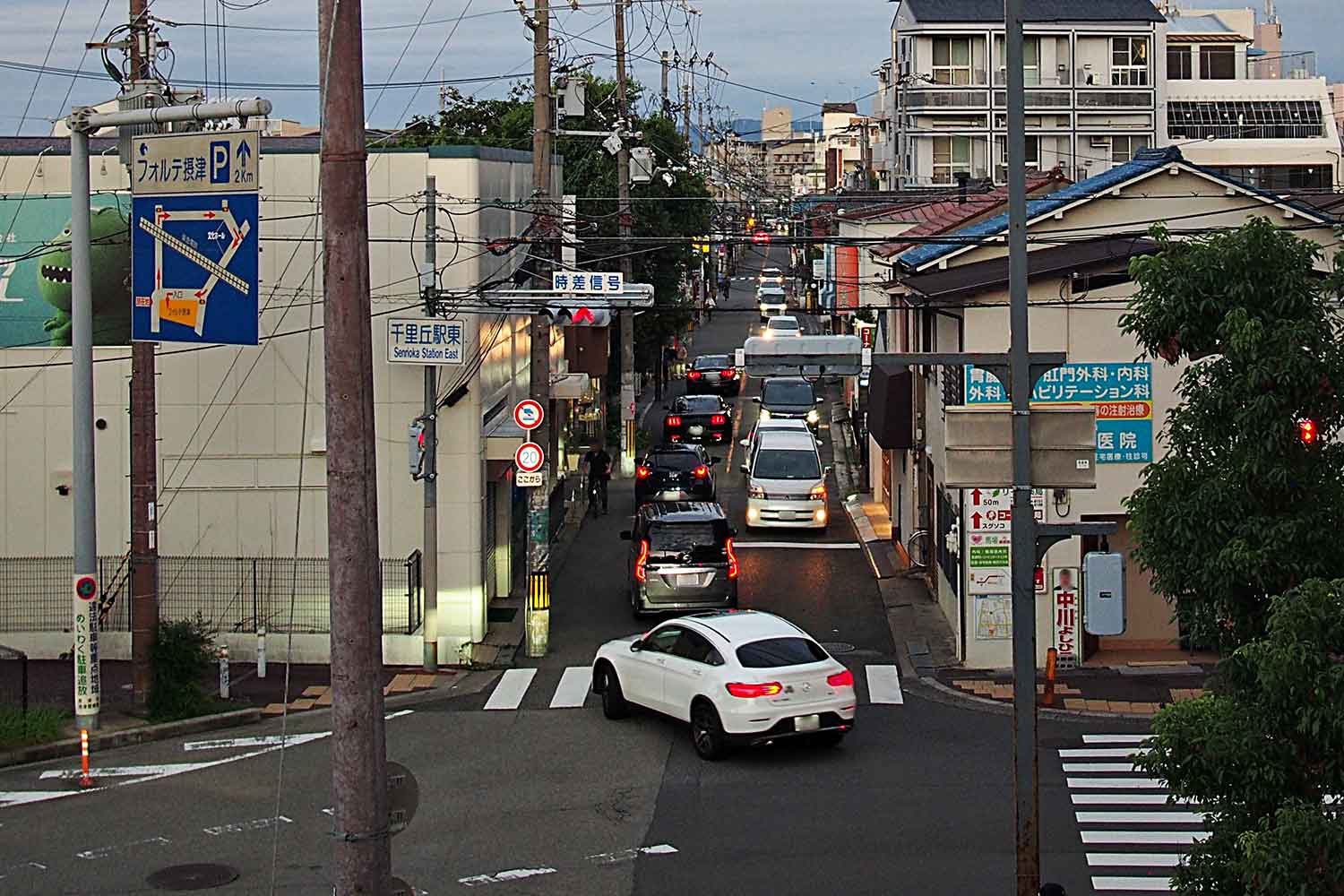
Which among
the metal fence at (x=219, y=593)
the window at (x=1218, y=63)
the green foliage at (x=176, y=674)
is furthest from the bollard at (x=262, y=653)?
the window at (x=1218, y=63)

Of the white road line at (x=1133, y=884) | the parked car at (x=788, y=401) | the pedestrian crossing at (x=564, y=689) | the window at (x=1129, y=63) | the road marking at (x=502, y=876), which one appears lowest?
the white road line at (x=1133, y=884)

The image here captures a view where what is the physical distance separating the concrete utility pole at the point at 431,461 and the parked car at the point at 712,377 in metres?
36.8

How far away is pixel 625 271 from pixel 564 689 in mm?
Answer: 19379

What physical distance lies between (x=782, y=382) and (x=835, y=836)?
37.9m

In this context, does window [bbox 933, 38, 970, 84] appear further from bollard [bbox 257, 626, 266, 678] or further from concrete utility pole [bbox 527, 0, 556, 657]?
bollard [bbox 257, 626, 266, 678]

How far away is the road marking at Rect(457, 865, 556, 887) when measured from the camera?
13.9 meters

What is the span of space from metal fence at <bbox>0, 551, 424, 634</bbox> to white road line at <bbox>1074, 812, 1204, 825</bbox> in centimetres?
1147

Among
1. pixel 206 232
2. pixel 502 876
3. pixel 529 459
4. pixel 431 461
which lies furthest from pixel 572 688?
pixel 206 232

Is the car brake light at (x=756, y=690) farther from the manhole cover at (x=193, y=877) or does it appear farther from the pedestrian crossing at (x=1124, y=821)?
the manhole cover at (x=193, y=877)

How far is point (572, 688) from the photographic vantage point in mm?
22516

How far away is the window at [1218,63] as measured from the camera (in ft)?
264

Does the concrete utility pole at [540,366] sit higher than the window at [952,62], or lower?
lower

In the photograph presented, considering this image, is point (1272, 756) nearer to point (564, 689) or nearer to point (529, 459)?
point (564, 689)

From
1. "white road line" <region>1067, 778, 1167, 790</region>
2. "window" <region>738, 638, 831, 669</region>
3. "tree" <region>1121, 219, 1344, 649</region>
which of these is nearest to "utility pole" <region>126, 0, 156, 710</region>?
"window" <region>738, 638, 831, 669</region>
